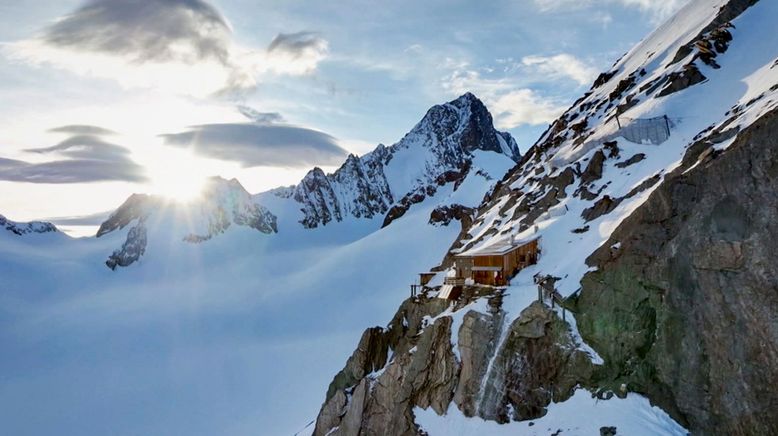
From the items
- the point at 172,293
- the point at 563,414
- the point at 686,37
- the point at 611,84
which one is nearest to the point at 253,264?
the point at 172,293

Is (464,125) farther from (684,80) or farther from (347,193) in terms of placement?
(684,80)

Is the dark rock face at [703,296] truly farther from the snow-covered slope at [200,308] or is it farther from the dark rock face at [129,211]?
the dark rock face at [129,211]

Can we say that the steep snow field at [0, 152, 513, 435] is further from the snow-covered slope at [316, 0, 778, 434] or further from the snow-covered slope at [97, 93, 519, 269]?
the snow-covered slope at [316, 0, 778, 434]

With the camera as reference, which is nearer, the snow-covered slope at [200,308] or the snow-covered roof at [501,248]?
the snow-covered roof at [501,248]

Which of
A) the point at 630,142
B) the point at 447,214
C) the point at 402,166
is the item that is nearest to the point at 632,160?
the point at 630,142

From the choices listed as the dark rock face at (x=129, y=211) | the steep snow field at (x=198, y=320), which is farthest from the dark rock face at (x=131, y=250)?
the dark rock face at (x=129, y=211)

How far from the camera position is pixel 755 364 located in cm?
2303

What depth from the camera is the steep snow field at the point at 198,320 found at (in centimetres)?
7000

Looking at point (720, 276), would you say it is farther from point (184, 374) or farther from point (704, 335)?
point (184, 374)

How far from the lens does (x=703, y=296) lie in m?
25.4

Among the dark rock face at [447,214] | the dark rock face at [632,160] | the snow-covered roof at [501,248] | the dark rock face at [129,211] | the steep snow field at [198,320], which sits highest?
the dark rock face at [129,211]

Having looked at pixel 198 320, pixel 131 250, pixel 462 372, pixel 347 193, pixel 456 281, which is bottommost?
pixel 198 320

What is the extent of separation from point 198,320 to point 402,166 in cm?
9472

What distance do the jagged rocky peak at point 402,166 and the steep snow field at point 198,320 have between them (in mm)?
7118
